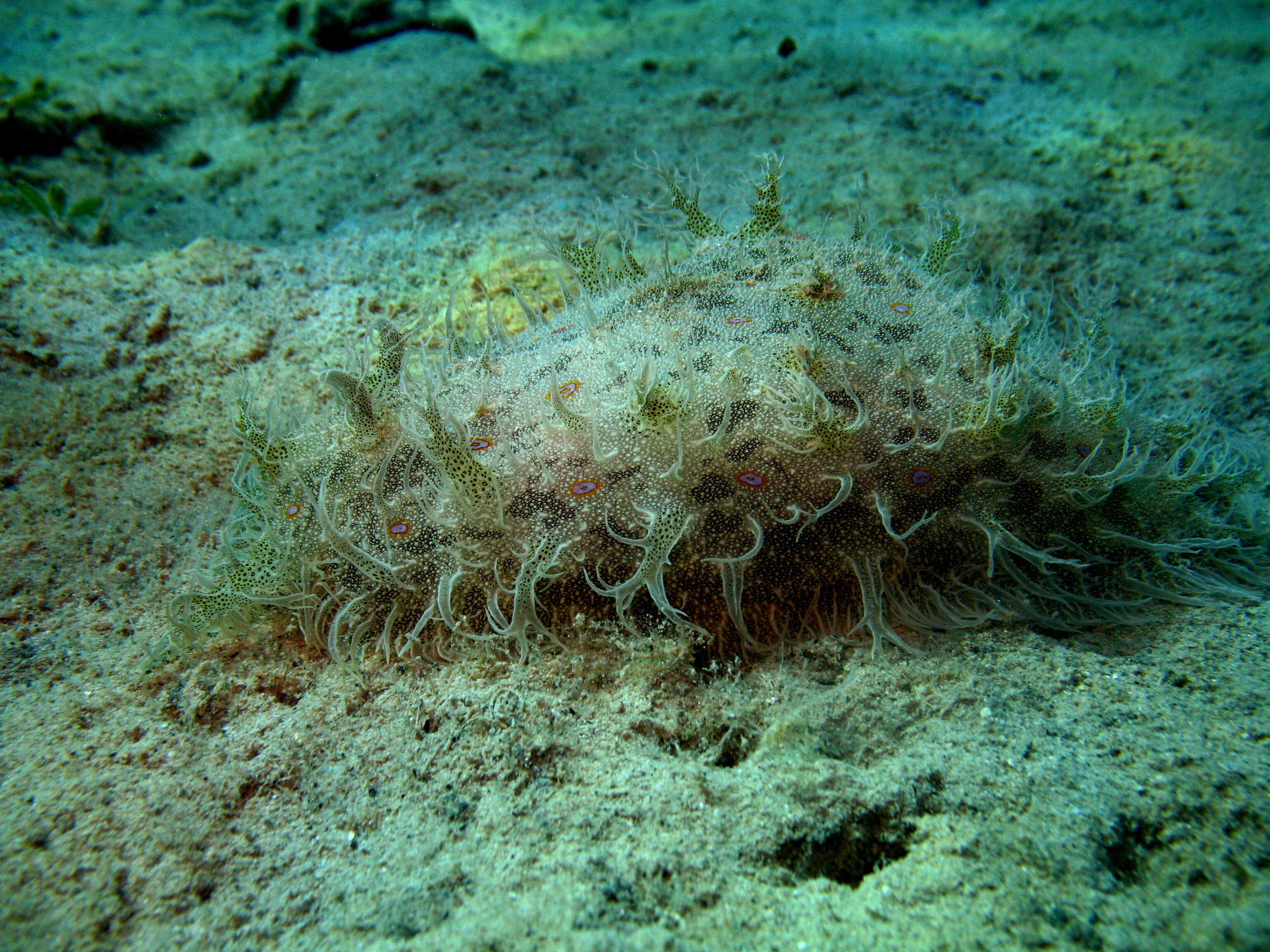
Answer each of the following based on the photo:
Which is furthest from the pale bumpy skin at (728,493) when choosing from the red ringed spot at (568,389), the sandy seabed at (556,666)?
the sandy seabed at (556,666)

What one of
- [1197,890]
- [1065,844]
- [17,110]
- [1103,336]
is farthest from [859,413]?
[17,110]

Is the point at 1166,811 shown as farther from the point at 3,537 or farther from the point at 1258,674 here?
the point at 3,537

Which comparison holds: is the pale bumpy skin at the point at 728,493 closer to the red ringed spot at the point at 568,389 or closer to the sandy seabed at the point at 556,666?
the red ringed spot at the point at 568,389

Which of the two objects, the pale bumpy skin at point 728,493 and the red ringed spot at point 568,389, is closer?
the pale bumpy skin at point 728,493

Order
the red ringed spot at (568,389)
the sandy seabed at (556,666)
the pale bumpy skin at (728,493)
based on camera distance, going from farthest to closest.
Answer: the red ringed spot at (568,389) < the pale bumpy skin at (728,493) < the sandy seabed at (556,666)

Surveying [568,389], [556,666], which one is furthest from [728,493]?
[556,666]

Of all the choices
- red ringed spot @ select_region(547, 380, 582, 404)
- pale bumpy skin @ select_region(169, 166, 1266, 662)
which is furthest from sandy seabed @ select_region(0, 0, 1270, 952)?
red ringed spot @ select_region(547, 380, 582, 404)
